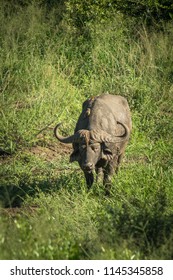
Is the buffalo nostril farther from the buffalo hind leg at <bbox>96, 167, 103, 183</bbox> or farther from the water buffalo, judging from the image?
the buffalo hind leg at <bbox>96, 167, 103, 183</bbox>

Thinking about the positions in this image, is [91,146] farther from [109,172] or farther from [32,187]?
[32,187]

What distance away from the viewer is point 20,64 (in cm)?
1246

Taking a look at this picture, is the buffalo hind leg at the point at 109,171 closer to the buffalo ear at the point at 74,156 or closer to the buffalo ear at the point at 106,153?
the buffalo ear at the point at 106,153

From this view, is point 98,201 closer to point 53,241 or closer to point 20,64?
point 53,241

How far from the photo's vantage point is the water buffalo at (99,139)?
9070mm

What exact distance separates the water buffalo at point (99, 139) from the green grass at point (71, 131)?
0.66 feet

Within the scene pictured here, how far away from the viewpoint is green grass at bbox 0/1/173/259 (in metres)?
7.17

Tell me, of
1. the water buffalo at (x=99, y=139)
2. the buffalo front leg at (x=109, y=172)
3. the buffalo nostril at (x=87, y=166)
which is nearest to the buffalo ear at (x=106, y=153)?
the water buffalo at (x=99, y=139)

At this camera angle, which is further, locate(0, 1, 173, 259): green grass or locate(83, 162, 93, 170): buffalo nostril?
locate(83, 162, 93, 170): buffalo nostril

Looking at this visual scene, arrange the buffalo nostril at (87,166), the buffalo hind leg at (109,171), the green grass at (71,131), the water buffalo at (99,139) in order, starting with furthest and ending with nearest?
1. the buffalo hind leg at (109,171)
2. the water buffalo at (99,139)
3. the buffalo nostril at (87,166)
4. the green grass at (71,131)

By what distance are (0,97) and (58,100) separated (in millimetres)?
828

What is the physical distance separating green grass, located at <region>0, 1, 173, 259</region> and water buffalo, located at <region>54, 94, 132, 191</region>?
0.20 m

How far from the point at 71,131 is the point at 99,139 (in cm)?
245

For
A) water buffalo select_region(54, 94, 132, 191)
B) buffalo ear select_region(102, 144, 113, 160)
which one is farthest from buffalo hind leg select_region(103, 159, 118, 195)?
buffalo ear select_region(102, 144, 113, 160)
